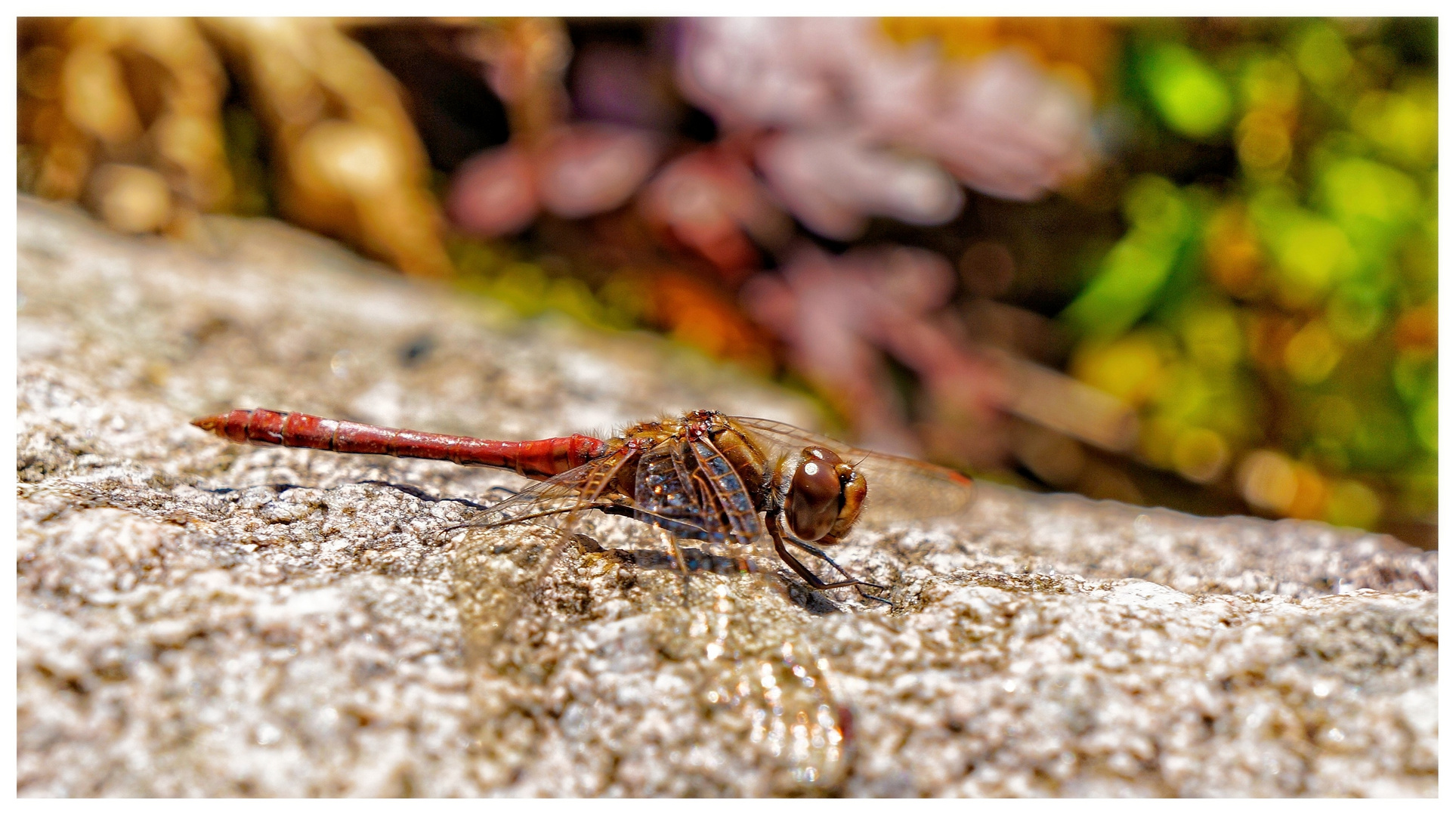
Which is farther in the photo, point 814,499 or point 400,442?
point 400,442

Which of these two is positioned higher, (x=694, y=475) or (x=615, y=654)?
(x=694, y=475)

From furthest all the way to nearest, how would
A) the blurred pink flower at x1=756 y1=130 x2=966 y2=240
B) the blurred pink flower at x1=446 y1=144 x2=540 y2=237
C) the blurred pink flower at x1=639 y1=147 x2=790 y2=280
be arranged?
the blurred pink flower at x1=446 y1=144 x2=540 y2=237, the blurred pink flower at x1=639 y1=147 x2=790 y2=280, the blurred pink flower at x1=756 y1=130 x2=966 y2=240

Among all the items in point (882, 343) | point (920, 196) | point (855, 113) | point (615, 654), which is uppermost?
point (855, 113)

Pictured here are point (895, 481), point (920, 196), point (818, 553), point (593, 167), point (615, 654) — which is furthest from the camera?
point (593, 167)

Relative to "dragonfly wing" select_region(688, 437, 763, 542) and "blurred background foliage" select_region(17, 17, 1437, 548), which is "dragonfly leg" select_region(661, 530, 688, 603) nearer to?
"dragonfly wing" select_region(688, 437, 763, 542)

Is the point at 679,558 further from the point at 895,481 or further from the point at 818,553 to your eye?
the point at 895,481

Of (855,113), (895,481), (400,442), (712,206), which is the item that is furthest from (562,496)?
(855,113)

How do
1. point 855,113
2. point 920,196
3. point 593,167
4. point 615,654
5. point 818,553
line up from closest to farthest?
point 615,654
point 818,553
point 920,196
point 855,113
point 593,167

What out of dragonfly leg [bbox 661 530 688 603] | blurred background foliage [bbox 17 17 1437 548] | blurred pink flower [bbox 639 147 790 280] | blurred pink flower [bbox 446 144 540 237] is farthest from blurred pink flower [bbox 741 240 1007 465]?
dragonfly leg [bbox 661 530 688 603]
